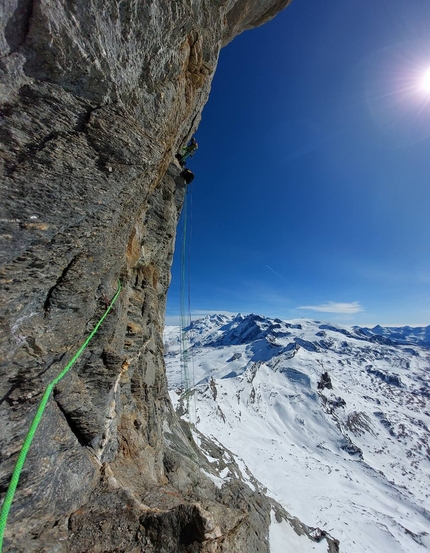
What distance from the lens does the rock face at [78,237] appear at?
14.2 ft

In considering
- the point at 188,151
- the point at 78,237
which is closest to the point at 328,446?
the point at 188,151

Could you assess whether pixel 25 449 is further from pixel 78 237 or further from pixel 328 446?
pixel 328 446

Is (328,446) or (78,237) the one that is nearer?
(78,237)

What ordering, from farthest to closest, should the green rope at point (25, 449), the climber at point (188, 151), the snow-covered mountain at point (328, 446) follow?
the snow-covered mountain at point (328, 446) → the climber at point (188, 151) → the green rope at point (25, 449)

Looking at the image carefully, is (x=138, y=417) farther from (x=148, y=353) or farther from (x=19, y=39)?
(x=19, y=39)

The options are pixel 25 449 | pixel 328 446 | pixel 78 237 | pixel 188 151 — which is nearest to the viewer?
pixel 25 449

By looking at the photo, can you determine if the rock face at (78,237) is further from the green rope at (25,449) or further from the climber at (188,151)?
the climber at (188,151)

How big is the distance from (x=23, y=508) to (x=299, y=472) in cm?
8537

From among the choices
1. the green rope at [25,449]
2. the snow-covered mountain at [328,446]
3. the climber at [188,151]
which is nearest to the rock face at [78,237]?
the green rope at [25,449]

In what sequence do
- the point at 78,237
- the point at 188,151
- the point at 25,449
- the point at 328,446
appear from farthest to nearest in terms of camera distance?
1. the point at 328,446
2. the point at 188,151
3. the point at 78,237
4. the point at 25,449

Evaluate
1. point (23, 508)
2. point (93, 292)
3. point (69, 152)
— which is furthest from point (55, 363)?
point (69, 152)

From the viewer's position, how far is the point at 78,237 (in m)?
5.41

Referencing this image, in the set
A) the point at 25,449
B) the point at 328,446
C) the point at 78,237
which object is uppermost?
the point at 78,237

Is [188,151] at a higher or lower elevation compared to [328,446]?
higher
